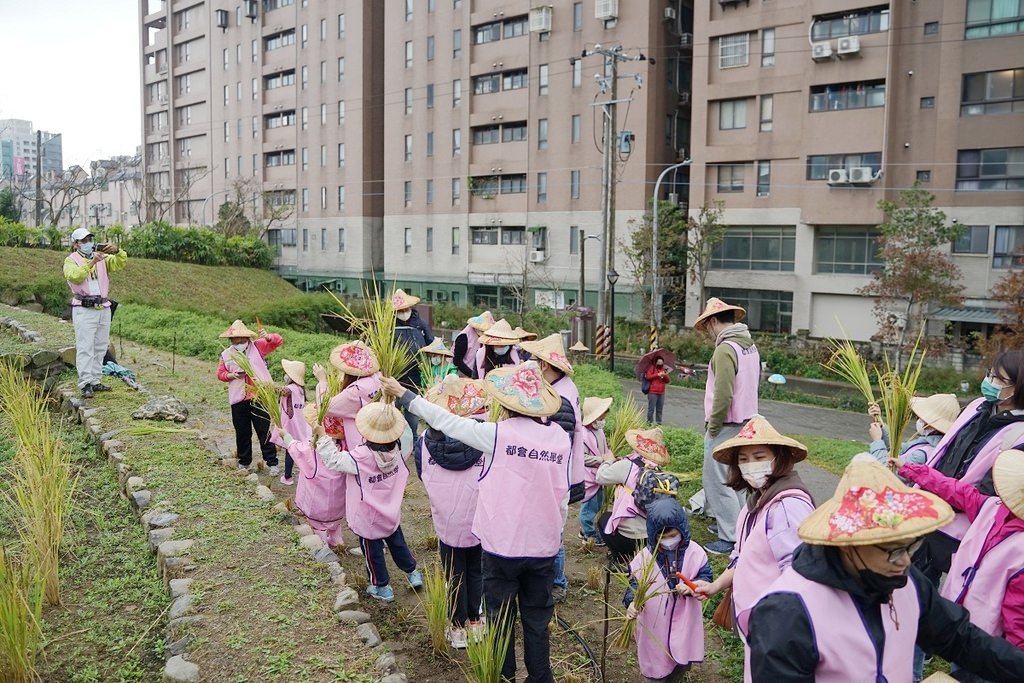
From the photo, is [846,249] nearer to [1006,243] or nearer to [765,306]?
[765,306]

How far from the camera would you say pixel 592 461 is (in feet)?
20.5

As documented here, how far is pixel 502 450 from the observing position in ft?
13.6

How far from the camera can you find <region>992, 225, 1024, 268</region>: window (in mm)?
25016

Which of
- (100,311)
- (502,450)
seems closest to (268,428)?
(100,311)

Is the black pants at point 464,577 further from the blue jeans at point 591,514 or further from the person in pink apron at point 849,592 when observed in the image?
the person in pink apron at point 849,592

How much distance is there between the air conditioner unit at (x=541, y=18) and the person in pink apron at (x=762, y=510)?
33.6m

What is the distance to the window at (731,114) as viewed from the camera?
3027cm

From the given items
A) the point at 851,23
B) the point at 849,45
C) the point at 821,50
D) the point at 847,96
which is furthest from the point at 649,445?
the point at 851,23

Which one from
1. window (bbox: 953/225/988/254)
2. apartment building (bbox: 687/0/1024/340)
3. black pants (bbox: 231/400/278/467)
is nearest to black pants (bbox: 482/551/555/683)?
black pants (bbox: 231/400/278/467)

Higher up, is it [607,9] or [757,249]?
[607,9]

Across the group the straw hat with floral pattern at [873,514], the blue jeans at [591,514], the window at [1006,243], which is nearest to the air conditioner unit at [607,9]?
the window at [1006,243]

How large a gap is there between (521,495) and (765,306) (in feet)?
91.9

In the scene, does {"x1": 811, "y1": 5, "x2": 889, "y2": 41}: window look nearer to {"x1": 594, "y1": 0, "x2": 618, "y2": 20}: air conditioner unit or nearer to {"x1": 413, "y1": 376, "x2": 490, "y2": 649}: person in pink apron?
{"x1": 594, "y1": 0, "x2": 618, "y2": 20}: air conditioner unit

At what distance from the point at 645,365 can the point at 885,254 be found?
48.3ft
